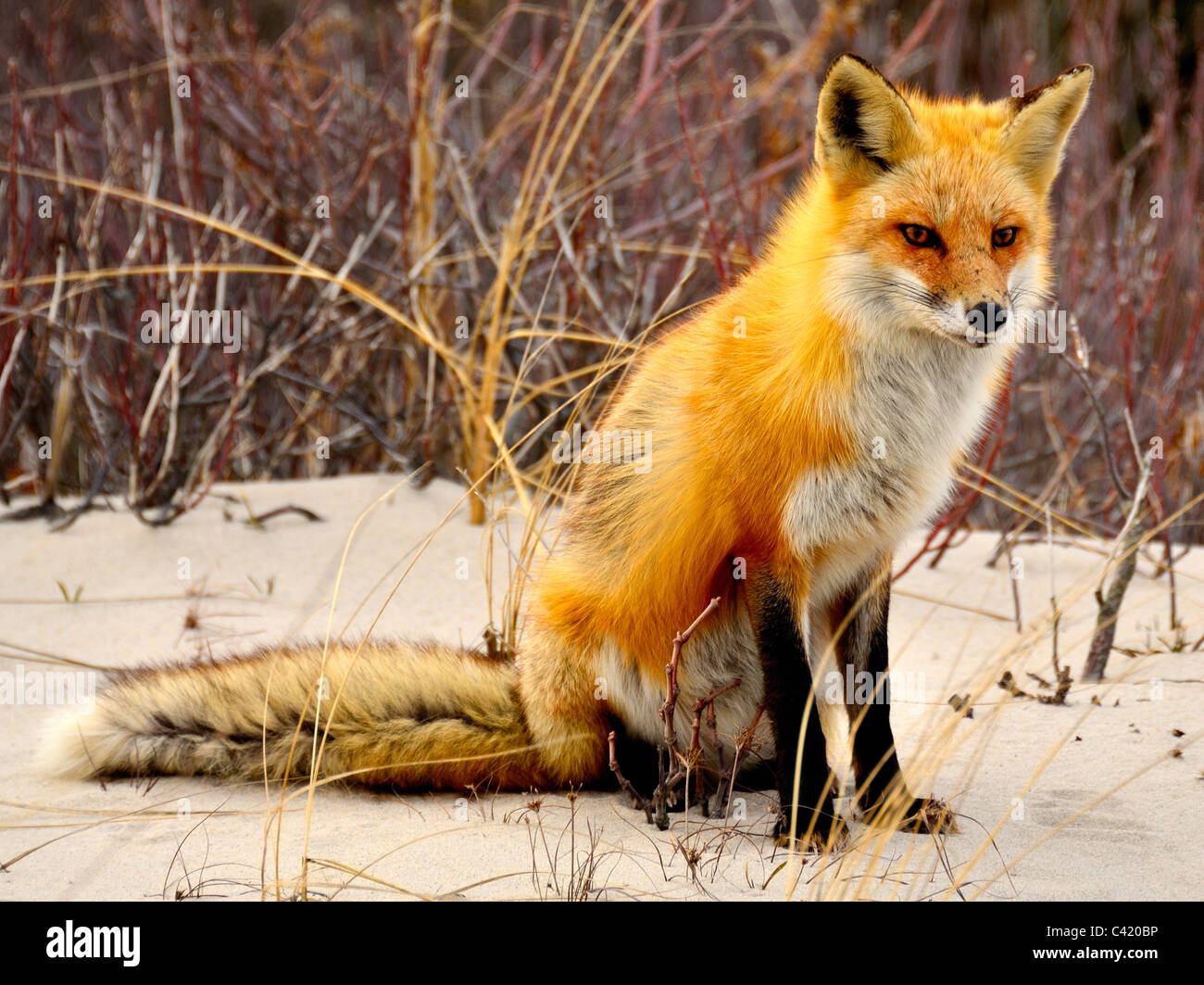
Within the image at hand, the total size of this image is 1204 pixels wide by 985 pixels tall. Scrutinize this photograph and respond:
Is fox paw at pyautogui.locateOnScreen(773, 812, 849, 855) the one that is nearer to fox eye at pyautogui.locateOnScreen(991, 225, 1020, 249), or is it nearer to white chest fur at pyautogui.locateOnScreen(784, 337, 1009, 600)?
white chest fur at pyautogui.locateOnScreen(784, 337, 1009, 600)

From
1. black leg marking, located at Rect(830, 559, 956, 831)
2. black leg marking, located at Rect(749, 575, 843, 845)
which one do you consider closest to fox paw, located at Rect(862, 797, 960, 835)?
black leg marking, located at Rect(830, 559, 956, 831)

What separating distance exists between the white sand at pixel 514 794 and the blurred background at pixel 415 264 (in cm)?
44

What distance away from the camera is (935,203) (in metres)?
2.62

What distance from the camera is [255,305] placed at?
19.8 ft

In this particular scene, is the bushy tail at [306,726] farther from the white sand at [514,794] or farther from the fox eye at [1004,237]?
the fox eye at [1004,237]

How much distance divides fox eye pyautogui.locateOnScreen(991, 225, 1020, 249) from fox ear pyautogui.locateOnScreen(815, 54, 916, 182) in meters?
0.29

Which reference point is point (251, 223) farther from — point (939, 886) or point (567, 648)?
point (939, 886)

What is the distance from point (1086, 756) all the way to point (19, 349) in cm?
507

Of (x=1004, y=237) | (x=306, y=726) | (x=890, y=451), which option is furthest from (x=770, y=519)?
(x=306, y=726)

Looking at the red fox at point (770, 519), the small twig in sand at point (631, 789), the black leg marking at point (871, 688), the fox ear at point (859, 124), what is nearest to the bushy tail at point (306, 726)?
the red fox at point (770, 519)

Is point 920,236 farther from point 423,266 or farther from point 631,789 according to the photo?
point 423,266

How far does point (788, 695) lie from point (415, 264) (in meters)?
3.43

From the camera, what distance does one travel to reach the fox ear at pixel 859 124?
2.67 metres
